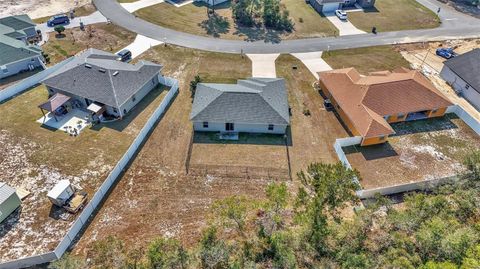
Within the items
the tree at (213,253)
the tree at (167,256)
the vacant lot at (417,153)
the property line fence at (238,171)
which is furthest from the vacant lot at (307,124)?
the tree at (167,256)

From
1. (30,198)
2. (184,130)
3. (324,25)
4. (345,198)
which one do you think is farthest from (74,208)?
(324,25)

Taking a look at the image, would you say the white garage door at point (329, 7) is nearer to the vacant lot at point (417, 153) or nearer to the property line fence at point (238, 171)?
the vacant lot at point (417, 153)

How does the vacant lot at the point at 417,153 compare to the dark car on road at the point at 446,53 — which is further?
the dark car on road at the point at 446,53

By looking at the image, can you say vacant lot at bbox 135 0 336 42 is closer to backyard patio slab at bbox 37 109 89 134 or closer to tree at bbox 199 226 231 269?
backyard patio slab at bbox 37 109 89 134

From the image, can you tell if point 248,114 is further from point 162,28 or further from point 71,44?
point 71,44

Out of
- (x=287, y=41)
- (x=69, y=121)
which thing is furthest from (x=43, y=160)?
(x=287, y=41)

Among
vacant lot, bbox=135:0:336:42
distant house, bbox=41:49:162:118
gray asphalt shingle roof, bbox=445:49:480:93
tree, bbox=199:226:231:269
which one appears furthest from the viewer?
vacant lot, bbox=135:0:336:42

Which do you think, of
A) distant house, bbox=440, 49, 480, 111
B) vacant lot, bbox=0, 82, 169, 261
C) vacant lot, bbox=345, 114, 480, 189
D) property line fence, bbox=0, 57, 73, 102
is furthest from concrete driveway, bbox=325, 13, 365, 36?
property line fence, bbox=0, 57, 73, 102
